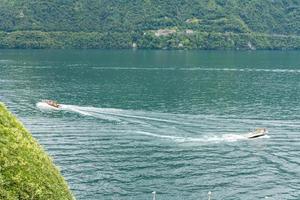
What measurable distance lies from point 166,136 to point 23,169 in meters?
74.7

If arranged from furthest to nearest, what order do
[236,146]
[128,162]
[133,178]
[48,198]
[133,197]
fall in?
[236,146], [128,162], [133,178], [133,197], [48,198]

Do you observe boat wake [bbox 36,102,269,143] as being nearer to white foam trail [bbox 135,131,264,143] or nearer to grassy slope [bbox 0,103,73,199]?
white foam trail [bbox 135,131,264,143]

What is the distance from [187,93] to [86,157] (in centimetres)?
7508

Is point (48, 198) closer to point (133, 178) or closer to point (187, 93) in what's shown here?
point (133, 178)

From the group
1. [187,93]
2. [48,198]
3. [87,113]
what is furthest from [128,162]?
[187,93]

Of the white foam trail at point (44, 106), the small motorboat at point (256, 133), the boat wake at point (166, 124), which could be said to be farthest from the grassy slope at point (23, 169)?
the white foam trail at point (44, 106)

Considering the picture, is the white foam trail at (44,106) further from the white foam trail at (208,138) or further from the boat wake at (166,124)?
the white foam trail at (208,138)

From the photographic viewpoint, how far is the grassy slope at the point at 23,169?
63.8 ft

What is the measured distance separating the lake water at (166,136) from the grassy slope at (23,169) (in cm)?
4054

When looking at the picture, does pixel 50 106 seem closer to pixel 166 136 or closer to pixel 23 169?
pixel 166 136

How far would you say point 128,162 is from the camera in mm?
78500

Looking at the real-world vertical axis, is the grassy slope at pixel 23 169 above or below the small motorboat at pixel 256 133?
above

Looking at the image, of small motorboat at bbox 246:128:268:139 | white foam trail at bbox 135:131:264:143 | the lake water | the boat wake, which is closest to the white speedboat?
the boat wake

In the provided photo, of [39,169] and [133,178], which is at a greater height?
[39,169]
